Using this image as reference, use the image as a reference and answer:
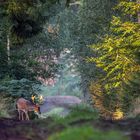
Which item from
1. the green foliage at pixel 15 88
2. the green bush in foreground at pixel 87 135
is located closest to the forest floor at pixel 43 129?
the green bush in foreground at pixel 87 135

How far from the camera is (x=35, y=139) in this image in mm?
5984

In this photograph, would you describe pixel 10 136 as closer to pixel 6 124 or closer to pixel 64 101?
pixel 6 124

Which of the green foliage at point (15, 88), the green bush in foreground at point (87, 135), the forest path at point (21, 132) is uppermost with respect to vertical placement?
the green bush in foreground at point (87, 135)

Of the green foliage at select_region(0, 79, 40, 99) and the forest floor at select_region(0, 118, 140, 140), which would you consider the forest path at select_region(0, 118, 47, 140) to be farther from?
the green foliage at select_region(0, 79, 40, 99)

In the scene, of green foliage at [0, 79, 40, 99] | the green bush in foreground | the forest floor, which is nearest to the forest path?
the forest floor

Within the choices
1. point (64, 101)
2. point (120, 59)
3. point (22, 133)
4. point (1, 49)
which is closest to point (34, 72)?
point (1, 49)

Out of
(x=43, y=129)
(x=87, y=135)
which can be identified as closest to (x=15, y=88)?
(x=43, y=129)

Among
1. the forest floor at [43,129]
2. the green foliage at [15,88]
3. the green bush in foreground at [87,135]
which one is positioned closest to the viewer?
the green bush in foreground at [87,135]

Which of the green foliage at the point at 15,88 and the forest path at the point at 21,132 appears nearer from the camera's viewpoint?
the forest path at the point at 21,132

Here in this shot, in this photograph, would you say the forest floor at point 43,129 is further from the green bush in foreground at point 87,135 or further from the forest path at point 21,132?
the green bush in foreground at point 87,135

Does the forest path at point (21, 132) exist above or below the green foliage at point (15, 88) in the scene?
above

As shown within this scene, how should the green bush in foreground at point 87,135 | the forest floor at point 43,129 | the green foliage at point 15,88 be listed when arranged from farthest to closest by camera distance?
1. the green foliage at point 15,88
2. the forest floor at point 43,129
3. the green bush in foreground at point 87,135

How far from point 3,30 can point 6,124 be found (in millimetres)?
13120

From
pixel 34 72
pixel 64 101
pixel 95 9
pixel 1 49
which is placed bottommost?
Result: pixel 64 101
